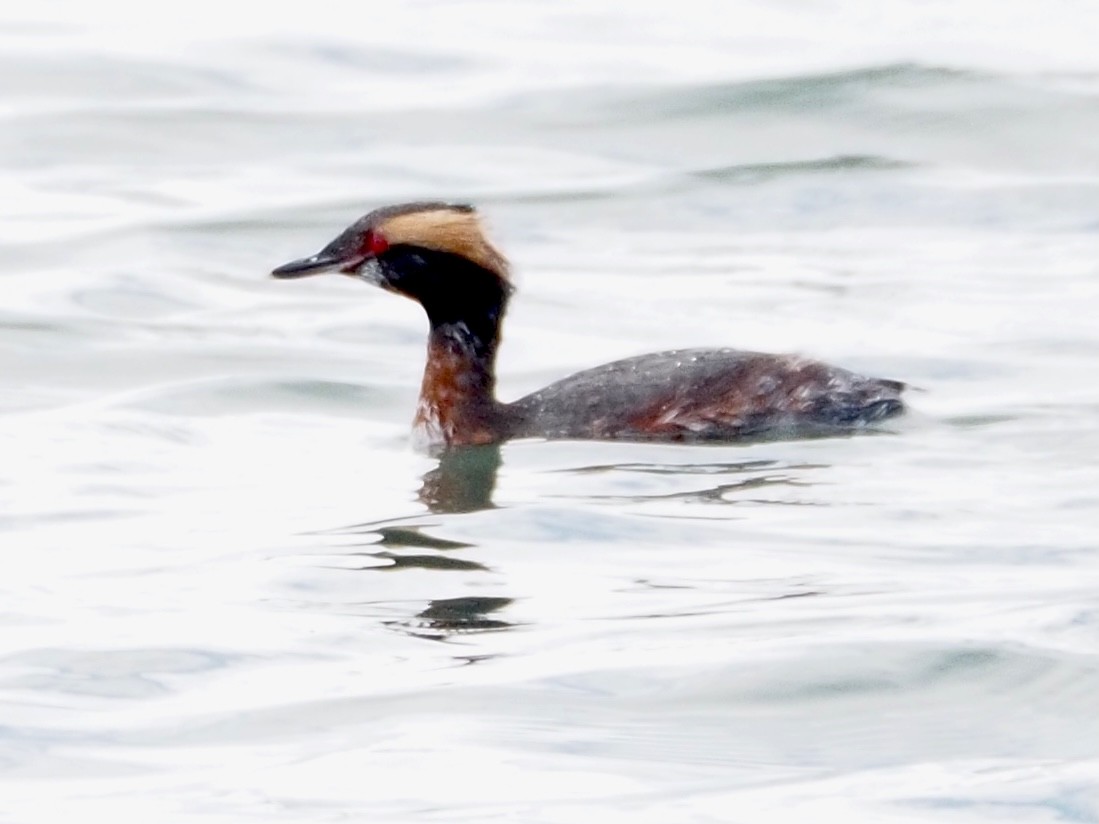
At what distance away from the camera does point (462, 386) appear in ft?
33.7

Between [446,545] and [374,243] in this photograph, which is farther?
[374,243]

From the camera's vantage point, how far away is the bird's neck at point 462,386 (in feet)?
33.2

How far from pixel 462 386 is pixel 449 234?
0.56 meters

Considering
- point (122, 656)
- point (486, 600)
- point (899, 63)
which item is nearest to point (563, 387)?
point (486, 600)

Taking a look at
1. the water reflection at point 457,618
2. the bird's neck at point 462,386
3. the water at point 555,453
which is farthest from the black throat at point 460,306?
the water reflection at point 457,618

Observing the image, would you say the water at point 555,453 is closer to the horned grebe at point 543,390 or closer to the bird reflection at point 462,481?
the bird reflection at point 462,481

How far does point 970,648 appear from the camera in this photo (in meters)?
6.96

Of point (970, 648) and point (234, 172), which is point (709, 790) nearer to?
point (970, 648)

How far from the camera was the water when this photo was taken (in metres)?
6.39

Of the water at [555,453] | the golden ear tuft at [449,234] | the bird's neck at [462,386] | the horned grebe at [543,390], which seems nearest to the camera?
the water at [555,453]

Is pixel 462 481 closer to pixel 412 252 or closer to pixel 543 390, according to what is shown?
pixel 543 390

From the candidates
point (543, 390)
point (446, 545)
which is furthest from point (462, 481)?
point (446, 545)

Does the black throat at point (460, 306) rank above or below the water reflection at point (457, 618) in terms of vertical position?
above

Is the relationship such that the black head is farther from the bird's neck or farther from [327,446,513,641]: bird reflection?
[327,446,513,641]: bird reflection
